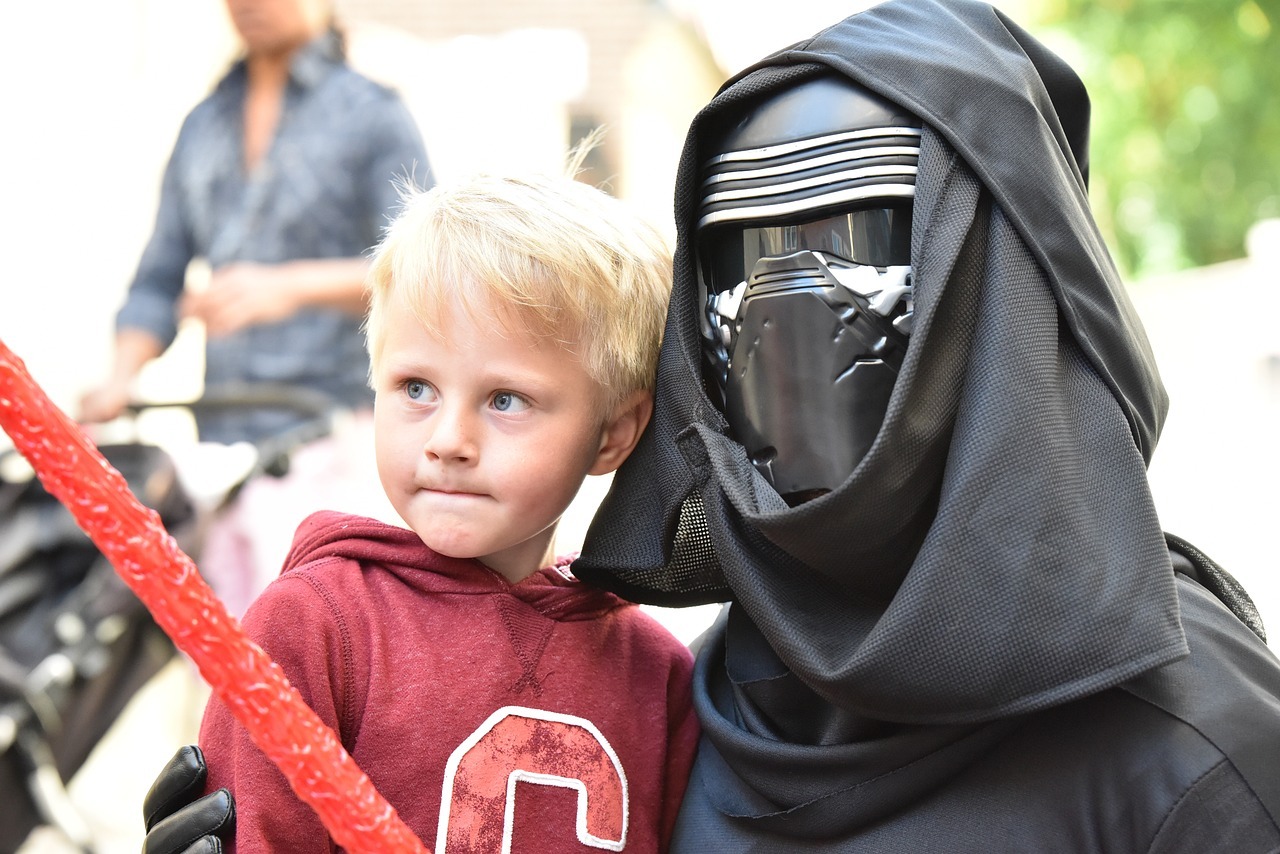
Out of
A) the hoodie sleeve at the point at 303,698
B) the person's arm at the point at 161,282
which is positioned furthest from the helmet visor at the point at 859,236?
the person's arm at the point at 161,282

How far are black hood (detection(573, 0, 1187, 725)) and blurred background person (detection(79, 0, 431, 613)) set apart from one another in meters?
2.44

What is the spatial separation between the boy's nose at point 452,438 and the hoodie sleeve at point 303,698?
24cm

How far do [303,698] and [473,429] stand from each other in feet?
1.35

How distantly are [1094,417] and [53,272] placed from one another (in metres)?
9.21

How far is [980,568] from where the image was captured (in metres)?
1.52

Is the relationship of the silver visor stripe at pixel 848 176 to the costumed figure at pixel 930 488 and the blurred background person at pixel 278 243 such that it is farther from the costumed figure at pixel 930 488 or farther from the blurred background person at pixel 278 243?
the blurred background person at pixel 278 243

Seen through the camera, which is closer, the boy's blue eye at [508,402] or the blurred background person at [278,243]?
the boy's blue eye at [508,402]

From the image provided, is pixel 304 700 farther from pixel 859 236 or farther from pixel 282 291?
pixel 282 291

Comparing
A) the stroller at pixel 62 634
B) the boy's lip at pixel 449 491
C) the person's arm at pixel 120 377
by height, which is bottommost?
the stroller at pixel 62 634

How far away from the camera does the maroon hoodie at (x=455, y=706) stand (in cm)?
166

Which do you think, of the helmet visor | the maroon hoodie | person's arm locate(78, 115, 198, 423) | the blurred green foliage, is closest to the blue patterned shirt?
person's arm locate(78, 115, 198, 423)

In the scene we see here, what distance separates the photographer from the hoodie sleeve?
1592 mm

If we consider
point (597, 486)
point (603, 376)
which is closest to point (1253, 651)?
point (603, 376)

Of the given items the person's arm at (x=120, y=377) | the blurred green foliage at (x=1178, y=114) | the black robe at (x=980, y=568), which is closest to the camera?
the black robe at (x=980, y=568)
